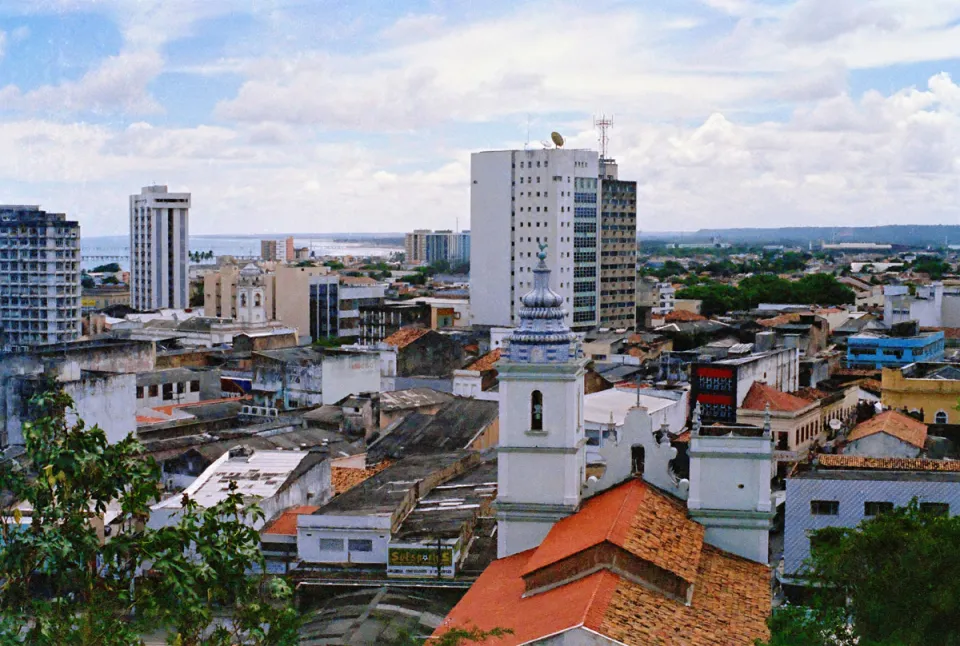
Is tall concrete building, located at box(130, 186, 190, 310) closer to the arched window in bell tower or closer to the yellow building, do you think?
the yellow building

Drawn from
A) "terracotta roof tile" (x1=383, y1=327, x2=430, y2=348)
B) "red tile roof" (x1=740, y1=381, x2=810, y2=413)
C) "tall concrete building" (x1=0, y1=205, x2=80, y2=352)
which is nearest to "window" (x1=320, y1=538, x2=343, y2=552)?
"red tile roof" (x1=740, y1=381, x2=810, y2=413)

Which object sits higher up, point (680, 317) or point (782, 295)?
point (782, 295)

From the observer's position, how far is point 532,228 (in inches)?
3265

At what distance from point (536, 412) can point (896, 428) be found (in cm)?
1713

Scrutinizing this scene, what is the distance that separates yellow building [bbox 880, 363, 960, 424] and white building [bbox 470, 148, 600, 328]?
127ft

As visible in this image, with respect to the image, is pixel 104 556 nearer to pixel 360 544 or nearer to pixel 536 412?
pixel 536 412

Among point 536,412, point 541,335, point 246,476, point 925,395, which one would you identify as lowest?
point 246,476

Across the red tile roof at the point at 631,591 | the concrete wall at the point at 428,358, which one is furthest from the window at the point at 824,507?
the concrete wall at the point at 428,358

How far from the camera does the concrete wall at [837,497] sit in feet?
93.4

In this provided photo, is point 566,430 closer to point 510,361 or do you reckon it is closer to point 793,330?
point 510,361

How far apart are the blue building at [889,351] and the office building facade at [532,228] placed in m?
25.6

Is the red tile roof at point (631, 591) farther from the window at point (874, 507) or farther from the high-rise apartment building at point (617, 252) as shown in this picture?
the high-rise apartment building at point (617, 252)

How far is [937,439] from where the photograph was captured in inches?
1492

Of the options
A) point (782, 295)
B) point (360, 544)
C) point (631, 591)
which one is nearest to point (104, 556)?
point (631, 591)
